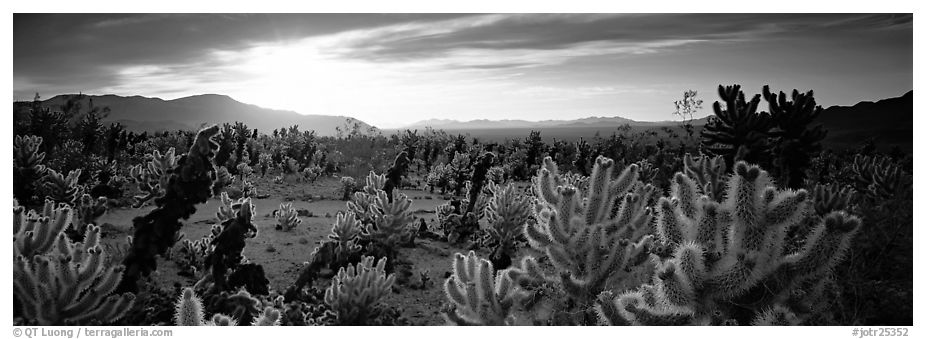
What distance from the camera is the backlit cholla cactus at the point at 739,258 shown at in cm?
233

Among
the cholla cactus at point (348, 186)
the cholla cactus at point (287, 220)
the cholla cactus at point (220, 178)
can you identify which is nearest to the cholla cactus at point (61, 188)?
the cholla cactus at point (220, 178)

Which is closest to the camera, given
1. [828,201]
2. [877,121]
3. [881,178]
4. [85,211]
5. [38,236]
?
[38,236]

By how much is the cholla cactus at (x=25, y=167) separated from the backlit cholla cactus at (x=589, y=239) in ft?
17.0

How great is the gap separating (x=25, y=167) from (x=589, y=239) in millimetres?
5647

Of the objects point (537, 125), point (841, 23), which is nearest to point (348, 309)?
point (537, 125)

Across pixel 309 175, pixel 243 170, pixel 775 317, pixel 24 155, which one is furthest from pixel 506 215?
pixel 309 175

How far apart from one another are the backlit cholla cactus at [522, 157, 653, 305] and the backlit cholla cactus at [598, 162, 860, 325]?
0.40 metres

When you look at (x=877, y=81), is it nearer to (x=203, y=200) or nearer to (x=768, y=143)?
(x=768, y=143)

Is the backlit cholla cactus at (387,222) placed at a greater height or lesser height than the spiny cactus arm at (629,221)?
lesser

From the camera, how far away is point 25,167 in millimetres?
5566

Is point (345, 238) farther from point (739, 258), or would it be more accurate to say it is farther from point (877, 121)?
point (877, 121)

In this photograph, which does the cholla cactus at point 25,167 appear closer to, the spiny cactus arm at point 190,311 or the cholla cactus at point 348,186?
the spiny cactus arm at point 190,311

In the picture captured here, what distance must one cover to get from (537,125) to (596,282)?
118 inches
